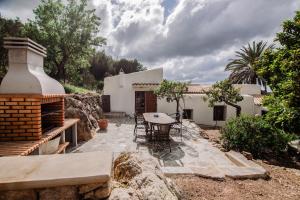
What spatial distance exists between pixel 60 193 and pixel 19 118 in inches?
124

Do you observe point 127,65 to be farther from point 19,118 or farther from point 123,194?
point 123,194

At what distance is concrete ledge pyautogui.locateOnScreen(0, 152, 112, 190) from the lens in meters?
1.98

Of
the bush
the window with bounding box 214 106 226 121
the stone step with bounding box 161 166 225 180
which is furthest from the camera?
the window with bounding box 214 106 226 121

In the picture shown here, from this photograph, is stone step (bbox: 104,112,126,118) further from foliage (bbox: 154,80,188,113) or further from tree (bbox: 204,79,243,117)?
tree (bbox: 204,79,243,117)

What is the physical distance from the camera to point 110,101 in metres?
18.6

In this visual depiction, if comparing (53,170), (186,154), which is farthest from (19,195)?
(186,154)

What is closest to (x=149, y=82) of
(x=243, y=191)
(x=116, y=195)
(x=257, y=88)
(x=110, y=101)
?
(x=110, y=101)

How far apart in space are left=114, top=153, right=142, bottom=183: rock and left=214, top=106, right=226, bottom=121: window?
16189 millimetres

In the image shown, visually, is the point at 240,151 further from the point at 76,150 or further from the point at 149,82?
the point at 149,82

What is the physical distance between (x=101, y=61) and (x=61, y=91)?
85.0ft

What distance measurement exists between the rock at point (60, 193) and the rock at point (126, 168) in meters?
0.85

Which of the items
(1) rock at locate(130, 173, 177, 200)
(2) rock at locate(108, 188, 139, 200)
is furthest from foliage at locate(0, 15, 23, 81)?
(2) rock at locate(108, 188, 139, 200)

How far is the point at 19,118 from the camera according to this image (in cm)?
439

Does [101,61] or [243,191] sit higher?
[101,61]
